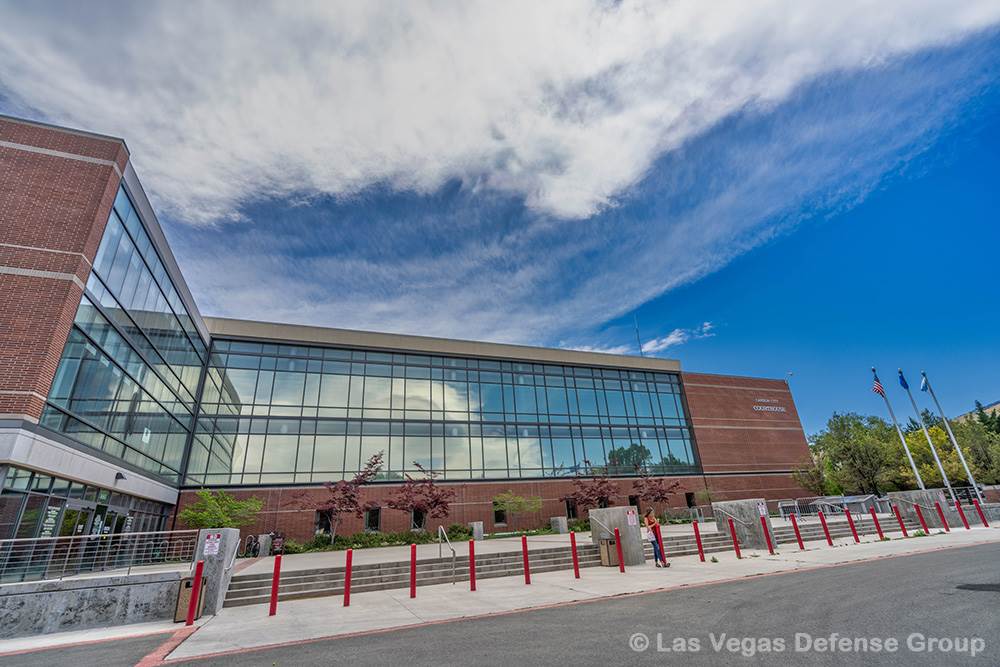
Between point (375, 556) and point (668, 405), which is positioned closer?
point (375, 556)

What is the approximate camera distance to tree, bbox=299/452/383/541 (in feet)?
83.4

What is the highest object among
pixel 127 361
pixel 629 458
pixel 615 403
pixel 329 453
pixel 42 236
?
pixel 615 403

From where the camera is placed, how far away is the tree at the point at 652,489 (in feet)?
107

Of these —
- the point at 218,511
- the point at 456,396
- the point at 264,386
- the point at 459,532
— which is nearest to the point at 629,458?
the point at 456,396

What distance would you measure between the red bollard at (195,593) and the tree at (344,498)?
15.5 metres

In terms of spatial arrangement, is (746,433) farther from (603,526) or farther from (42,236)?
(42,236)

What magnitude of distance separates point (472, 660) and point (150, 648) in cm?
579

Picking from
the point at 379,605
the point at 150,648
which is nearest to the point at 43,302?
the point at 150,648

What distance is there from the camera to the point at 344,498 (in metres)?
25.4

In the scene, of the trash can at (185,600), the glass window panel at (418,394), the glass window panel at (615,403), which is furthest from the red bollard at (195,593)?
the glass window panel at (615,403)

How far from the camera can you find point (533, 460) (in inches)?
1346

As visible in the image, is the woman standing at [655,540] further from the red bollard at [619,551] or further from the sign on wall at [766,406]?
the sign on wall at [766,406]

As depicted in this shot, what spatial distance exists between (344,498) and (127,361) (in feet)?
40.8

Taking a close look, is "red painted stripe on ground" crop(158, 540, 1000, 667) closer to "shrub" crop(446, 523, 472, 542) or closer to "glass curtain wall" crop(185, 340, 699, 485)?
"shrub" crop(446, 523, 472, 542)
